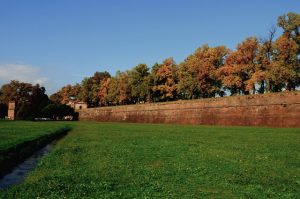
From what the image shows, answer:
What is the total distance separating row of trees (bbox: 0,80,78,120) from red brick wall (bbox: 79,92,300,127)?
30432 mm

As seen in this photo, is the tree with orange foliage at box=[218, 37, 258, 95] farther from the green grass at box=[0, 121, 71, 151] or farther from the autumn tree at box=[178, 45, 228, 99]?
the green grass at box=[0, 121, 71, 151]

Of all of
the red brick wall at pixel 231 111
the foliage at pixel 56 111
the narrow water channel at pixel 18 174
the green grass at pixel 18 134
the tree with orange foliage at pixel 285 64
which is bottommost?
the narrow water channel at pixel 18 174

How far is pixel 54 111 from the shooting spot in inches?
3583

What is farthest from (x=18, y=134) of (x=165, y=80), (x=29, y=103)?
(x=29, y=103)

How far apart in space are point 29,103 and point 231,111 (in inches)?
2600

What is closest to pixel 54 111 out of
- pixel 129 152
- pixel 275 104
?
pixel 275 104

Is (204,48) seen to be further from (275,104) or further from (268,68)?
(275,104)

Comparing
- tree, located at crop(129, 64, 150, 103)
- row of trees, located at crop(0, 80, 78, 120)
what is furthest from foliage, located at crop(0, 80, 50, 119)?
tree, located at crop(129, 64, 150, 103)

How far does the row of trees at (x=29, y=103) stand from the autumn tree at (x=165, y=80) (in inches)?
1010

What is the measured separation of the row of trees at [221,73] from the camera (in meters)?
50.8

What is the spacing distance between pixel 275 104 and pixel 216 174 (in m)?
31.8

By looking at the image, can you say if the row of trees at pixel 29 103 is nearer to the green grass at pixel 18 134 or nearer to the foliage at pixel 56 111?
the foliage at pixel 56 111

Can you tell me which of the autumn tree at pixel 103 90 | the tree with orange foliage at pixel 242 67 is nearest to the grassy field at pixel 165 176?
the tree with orange foliage at pixel 242 67

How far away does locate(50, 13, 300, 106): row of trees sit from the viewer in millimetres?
50781
